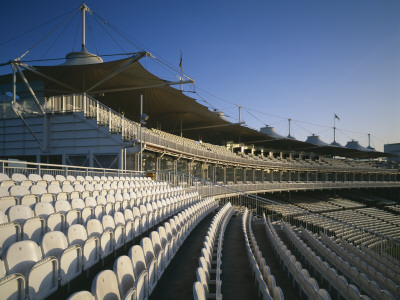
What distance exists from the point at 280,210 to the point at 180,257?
2512 cm

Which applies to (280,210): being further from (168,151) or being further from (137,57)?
(137,57)

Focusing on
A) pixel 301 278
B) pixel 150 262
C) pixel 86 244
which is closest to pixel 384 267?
pixel 301 278

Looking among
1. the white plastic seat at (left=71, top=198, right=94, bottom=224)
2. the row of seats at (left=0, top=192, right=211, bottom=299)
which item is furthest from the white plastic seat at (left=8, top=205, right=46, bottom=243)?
the white plastic seat at (left=71, top=198, right=94, bottom=224)

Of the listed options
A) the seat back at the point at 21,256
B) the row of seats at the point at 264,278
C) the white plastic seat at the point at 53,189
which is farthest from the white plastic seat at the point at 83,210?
the row of seats at the point at 264,278

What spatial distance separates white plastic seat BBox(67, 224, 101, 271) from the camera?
3680mm

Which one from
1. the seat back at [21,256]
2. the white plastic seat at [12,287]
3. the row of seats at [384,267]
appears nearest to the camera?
the white plastic seat at [12,287]

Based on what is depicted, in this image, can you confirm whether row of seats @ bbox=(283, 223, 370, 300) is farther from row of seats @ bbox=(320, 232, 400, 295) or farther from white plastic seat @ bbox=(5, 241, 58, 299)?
white plastic seat @ bbox=(5, 241, 58, 299)

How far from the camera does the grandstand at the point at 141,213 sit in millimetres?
3471

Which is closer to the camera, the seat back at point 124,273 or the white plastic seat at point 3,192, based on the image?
the seat back at point 124,273

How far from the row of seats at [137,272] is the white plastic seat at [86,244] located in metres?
0.67

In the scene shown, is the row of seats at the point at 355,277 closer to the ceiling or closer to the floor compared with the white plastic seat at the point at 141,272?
closer to the floor

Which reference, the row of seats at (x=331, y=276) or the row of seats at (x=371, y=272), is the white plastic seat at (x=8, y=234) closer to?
the row of seats at (x=331, y=276)

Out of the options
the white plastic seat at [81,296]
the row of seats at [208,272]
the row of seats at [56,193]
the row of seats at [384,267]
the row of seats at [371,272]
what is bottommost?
the row of seats at [384,267]

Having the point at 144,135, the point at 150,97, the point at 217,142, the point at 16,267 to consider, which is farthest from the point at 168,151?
the point at 217,142
